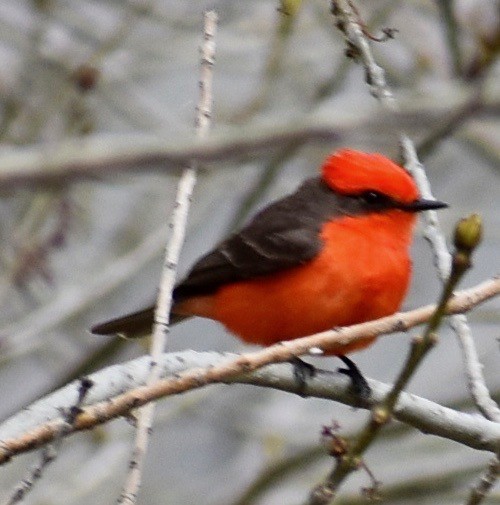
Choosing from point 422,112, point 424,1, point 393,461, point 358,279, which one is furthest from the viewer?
point 424,1

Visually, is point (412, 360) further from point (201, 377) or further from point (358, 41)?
point (358, 41)

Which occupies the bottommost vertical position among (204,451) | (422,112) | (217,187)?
(204,451)

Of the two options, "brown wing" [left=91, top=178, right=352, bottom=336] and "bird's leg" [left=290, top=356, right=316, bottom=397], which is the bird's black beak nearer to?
"brown wing" [left=91, top=178, right=352, bottom=336]

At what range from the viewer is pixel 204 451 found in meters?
9.36

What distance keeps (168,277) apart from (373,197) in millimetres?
1821

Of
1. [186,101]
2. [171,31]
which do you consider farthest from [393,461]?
[186,101]

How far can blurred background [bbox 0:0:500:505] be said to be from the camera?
6.10 meters

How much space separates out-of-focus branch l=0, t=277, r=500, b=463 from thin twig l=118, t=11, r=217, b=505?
134 millimetres

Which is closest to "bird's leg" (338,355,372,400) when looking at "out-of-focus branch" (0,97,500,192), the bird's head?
the bird's head

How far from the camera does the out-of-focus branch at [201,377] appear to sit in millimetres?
2830

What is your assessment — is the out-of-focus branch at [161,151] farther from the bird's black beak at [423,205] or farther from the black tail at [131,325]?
the black tail at [131,325]

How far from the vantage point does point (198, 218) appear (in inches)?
288

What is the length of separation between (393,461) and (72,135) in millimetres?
2475

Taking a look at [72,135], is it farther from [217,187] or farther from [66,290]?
[217,187]
